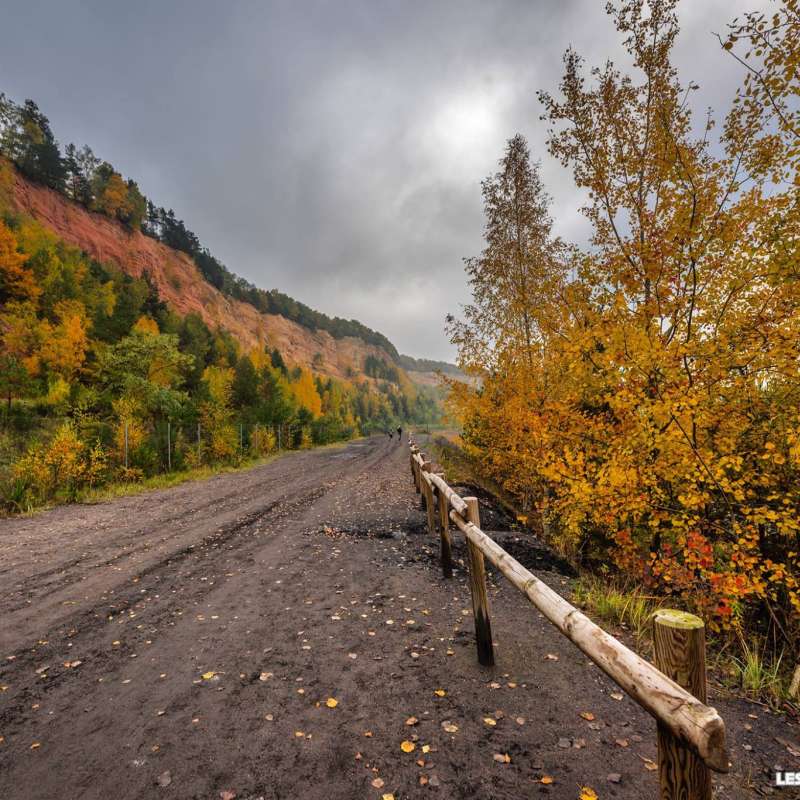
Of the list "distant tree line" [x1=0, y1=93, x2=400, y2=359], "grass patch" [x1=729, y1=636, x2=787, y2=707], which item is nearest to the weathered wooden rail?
"grass patch" [x1=729, y1=636, x2=787, y2=707]

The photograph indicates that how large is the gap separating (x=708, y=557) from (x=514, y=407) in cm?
543

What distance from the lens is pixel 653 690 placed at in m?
1.55

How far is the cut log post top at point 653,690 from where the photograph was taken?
135 cm

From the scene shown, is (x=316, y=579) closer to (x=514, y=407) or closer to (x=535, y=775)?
(x=535, y=775)

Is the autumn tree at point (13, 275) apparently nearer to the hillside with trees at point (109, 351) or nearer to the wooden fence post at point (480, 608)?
the hillside with trees at point (109, 351)

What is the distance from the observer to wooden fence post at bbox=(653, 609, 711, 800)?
59.4 inches

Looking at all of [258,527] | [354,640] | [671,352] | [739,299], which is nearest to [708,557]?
[671,352]

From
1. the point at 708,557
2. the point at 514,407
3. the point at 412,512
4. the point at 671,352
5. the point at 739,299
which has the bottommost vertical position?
the point at 412,512

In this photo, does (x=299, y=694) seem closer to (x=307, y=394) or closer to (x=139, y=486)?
(x=139, y=486)

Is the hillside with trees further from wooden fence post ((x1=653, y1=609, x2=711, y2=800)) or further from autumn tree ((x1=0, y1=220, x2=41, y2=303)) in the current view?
wooden fence post ((x1=653, y1=609, x2=711, y2=800))

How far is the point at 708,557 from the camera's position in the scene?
5.07 metres

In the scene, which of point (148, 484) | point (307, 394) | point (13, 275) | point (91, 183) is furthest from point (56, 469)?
point (91, 183)

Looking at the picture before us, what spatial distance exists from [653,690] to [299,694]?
2.82m

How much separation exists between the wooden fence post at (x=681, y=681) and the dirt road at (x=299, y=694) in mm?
1149
